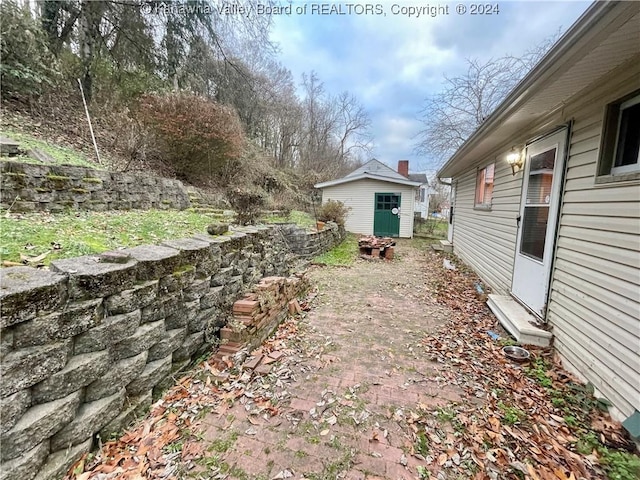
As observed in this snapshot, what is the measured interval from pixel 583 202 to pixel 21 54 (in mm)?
10575

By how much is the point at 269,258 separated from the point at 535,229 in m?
3.73

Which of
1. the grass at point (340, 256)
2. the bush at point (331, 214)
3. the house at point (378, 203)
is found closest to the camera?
the grass at point (340, 256)

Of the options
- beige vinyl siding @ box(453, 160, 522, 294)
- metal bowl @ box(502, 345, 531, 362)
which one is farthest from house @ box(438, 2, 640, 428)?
metal bowl @ box(502, 345, 531, 362)

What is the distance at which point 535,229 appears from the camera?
3.59 metres

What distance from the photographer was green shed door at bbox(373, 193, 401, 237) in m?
12.5

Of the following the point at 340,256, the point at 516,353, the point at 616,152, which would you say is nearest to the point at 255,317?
the point at 516,353

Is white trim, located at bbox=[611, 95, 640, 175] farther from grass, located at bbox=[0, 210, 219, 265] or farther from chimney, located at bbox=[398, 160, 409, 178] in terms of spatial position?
chimney, located at bbox=[398, 160, 409, 178]

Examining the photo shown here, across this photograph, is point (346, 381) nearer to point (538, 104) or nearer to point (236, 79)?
point (538, 104)

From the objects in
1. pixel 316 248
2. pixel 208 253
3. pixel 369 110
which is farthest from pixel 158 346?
pixel 369 110

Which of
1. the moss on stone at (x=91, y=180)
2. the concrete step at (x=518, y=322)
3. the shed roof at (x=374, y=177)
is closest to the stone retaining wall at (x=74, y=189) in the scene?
the moss on stone at (x=91, y=180)

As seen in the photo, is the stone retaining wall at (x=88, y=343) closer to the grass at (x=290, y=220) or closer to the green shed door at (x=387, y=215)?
the grass at (x=290, y=220)

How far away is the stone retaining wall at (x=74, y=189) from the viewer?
11.2 feet

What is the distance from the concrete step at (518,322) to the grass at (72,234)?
3.98 m

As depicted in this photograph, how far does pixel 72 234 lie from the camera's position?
8.18 ft
